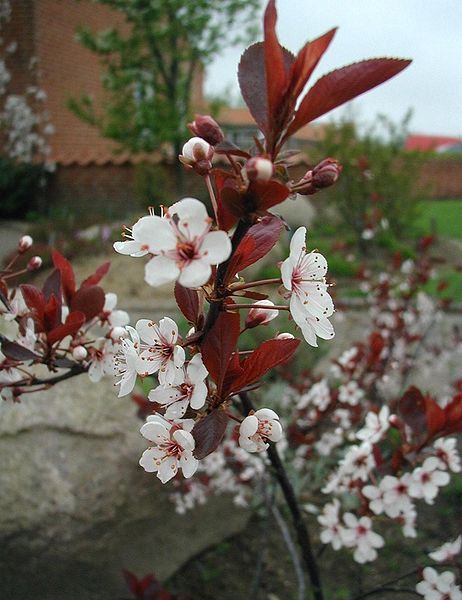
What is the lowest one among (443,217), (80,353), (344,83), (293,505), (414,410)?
(443,217)

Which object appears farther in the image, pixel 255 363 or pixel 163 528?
pixel 163 528

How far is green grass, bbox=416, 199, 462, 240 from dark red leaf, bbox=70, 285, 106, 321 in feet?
26.8

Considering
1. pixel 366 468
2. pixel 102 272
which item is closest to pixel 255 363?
pixel 102 272

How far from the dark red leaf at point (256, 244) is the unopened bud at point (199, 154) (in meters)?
0.10

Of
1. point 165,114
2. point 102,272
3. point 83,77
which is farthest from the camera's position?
point 83,77

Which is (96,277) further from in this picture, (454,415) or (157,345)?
(454,415)

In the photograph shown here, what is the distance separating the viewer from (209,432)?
75 cm

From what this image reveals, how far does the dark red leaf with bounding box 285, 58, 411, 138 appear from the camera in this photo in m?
0.66

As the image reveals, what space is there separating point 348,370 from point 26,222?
8.12 metres

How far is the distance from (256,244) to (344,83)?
23cm

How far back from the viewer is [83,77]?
1057 centimetres

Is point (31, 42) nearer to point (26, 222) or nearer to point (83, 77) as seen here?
point (83, 77)

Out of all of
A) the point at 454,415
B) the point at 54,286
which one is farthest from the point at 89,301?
the point at 454,415

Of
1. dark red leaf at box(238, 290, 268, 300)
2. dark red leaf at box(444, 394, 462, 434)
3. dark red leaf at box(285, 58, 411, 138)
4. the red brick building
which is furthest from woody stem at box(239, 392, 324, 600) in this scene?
the red brick building
